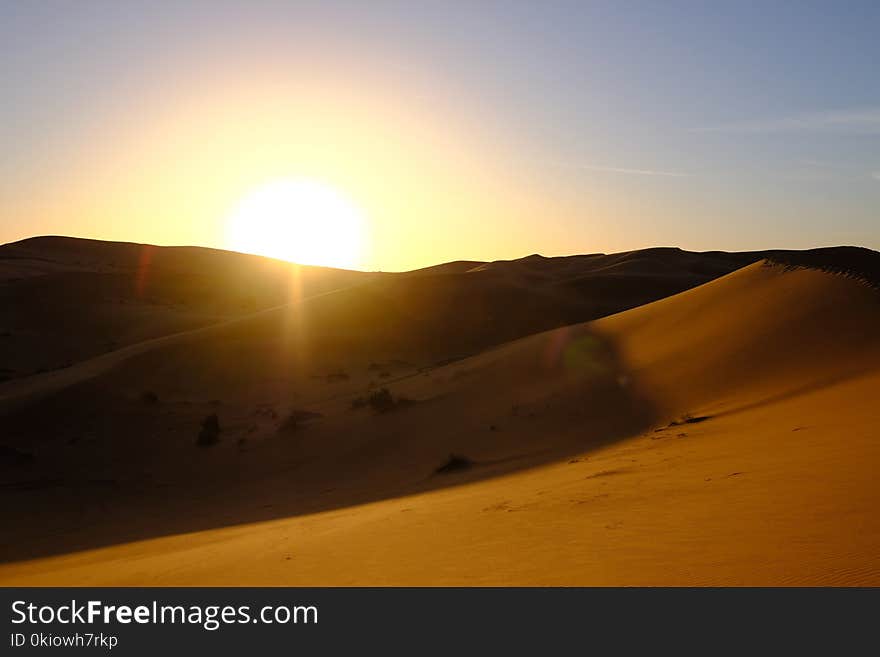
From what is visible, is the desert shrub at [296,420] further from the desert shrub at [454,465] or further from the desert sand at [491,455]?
the desert shrub at [454,465]

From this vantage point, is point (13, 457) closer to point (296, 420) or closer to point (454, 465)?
point (296, 420)

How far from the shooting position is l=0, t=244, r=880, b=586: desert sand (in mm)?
6586

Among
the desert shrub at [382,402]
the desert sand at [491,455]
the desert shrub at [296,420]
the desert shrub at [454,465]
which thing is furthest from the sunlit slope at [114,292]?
the desert shrub at [454,465]

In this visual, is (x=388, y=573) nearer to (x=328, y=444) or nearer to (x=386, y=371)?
(x=328, y=444)

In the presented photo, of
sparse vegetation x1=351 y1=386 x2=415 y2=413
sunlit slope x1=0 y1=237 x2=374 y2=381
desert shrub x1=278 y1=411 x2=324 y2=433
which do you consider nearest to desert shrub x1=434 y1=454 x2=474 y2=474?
sparse vegetation x1=351 y1=386 x2=415 y2=413

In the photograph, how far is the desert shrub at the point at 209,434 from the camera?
19.4 metres

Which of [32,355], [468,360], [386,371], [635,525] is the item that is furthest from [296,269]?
[635,525]

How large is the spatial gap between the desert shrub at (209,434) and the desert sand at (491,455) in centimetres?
35

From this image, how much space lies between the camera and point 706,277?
211ft

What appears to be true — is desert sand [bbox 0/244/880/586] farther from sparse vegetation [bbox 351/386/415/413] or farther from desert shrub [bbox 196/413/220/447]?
desert shrub [bbox 196/413/220/447]

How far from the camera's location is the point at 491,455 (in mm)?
14672

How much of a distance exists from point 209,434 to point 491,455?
27.3 ft

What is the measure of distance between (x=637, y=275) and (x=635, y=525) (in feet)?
179

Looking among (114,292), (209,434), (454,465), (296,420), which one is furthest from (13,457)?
(114,292)
